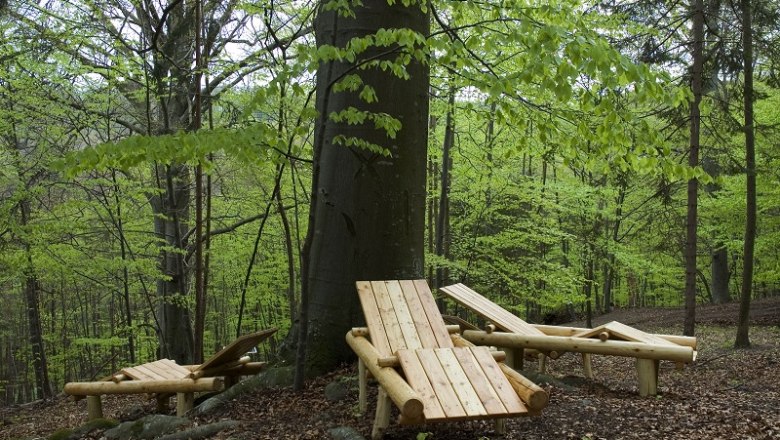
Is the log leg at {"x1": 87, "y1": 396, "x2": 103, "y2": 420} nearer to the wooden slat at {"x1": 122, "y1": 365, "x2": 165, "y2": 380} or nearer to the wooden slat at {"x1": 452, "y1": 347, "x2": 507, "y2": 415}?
the wooden slat at {"x1": 122, "y1": 365, "x2": 165, "y2": 380}

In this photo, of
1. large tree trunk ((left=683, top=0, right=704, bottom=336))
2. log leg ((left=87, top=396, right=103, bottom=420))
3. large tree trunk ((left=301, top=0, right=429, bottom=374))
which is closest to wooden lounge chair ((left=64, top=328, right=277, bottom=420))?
log leg ((left=87, top=396, right=103, bottom=420))

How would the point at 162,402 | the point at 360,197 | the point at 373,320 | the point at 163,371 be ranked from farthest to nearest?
1. the point at 162,402
2. the point at 163,371
3. the point at 360,197
4. the point at 373,320

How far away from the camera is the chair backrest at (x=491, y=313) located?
19.3 ft

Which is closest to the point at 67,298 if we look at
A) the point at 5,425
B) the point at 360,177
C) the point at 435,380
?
the point at 5,425

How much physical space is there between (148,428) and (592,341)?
13.2 feet

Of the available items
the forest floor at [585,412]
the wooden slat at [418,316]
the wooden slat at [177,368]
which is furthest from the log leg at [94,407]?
the wooden slat at [418,316]

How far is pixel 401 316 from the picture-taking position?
473cm

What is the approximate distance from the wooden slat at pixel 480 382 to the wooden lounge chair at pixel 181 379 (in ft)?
7.65

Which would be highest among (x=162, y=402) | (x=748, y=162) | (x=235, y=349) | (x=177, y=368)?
(x=748, y=162)

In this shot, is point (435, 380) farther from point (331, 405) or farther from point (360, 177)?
point (360, 177)

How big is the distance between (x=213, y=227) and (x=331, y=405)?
31.8ft

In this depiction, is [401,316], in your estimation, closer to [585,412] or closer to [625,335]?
[585,412]

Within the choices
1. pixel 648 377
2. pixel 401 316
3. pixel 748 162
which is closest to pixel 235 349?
pixel 401 316

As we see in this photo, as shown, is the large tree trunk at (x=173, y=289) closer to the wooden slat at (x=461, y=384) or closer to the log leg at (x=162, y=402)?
the log leg at (x=162, y=402)
